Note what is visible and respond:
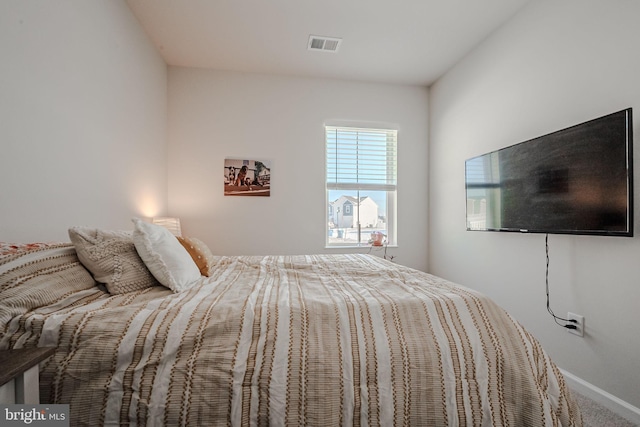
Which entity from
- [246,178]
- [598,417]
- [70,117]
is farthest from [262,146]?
[598,417]

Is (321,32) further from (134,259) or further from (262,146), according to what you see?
(134,259)

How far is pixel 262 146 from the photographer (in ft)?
11.1

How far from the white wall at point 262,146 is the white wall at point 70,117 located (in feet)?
1.83

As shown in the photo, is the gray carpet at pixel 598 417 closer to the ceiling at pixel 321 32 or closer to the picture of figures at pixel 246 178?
the ceiling at pixel 321 32

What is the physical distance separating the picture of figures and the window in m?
0.76

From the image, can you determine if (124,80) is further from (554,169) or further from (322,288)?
(554,169)

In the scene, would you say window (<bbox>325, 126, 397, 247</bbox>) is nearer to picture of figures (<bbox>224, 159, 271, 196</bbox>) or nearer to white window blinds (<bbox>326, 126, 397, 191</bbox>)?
white window blinds (<bbox>326, 126, 397, 191</bbox>)

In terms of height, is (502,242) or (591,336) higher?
(502,242)

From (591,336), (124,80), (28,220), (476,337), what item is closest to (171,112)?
(124,80)

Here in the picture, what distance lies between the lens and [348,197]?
3.65m

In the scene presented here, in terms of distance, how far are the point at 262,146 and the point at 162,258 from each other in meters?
2.25

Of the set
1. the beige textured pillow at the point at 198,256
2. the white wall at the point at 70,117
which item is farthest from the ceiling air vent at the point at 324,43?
the beige textured pillow at the point at 198,256

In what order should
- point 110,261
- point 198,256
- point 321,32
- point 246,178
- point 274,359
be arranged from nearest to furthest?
point 274,359, point 110,261, point 198,256, point 321,32, point 246,178

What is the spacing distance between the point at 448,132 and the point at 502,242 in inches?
57.2
